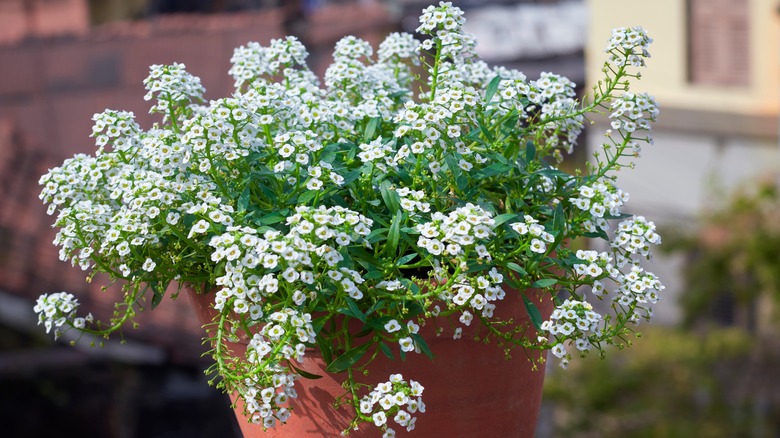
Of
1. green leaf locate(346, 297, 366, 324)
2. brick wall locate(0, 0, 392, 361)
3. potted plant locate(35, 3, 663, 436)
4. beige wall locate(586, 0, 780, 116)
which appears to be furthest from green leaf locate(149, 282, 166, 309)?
beige wall locate(586, 0, 780, 116)

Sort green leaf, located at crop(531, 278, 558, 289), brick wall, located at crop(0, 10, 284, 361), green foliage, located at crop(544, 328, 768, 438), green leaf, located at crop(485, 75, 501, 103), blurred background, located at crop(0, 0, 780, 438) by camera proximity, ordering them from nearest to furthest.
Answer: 1. green leaf, located at crop(531, 278, 558, 289)
2. green leaf, located at crop(485, 75, 501, 103)
3. brick wall, located at crop(0, 10, 284, 361)
4. blurred background, located at crop(0, 0, 780, 438)
5. green foliage, located at crop(544, 328, 768, 438)

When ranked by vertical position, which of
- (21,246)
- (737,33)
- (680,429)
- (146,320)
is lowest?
(680,429)

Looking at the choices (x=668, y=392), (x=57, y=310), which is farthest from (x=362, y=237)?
(x=668, y=392)

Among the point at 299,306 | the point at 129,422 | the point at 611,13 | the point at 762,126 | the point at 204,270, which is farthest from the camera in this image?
the point at 611,13

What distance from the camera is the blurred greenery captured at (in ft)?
22.5

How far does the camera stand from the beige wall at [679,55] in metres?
7.94

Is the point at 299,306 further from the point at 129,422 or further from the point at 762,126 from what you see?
the point at 762,126

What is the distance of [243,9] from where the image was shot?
6.86m

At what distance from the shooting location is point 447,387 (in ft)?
4.24

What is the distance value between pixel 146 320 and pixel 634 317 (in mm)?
4850

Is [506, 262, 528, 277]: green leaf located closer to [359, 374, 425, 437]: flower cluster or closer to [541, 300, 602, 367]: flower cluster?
[541, 300, 602, 367]: flower cluster

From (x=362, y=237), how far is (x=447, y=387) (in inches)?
8.7

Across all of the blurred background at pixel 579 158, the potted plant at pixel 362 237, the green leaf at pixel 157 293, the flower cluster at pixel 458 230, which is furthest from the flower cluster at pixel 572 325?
the blurred background at pixel 579 158

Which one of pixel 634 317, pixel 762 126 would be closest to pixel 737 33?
pixel 762 126
